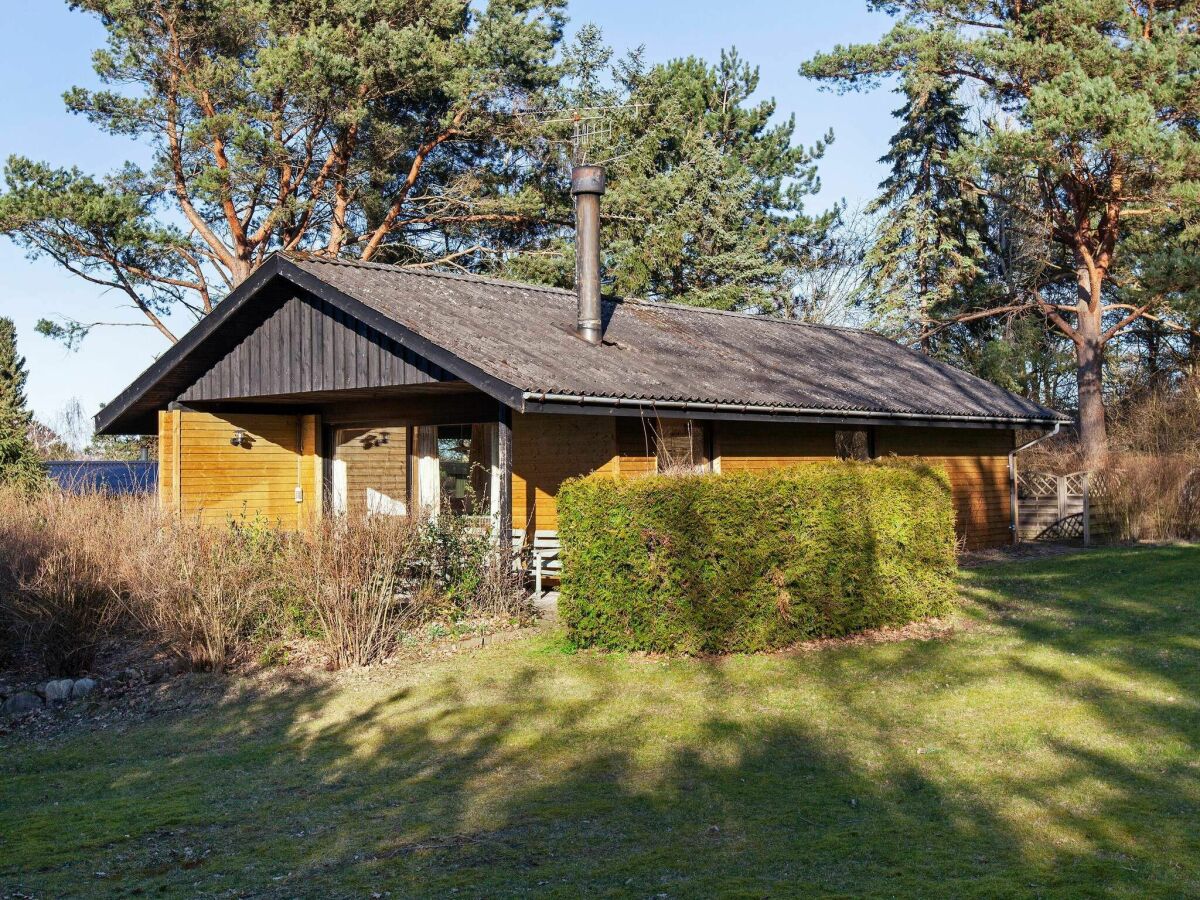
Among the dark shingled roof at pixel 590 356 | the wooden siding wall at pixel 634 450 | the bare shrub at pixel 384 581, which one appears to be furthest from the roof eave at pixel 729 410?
the bare shrub at pixel 384 581

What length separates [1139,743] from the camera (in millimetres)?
7941

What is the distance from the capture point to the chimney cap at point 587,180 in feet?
52.0

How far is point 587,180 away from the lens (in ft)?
52.1

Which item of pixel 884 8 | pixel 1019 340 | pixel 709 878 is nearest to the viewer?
pixel 709 878

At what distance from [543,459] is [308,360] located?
11.1 feet

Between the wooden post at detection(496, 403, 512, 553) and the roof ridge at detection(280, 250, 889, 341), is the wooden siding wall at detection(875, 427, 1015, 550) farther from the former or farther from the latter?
the wooden post at detection(496, 403, 512, 553)

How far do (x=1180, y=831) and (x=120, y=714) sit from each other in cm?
816

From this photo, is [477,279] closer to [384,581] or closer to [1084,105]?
[384,581]

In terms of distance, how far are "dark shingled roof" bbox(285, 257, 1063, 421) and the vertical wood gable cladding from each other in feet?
1.87

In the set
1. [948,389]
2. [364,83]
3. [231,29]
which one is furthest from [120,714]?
[231,29]

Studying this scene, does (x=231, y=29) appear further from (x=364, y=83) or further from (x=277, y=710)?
(x=277, y=710)

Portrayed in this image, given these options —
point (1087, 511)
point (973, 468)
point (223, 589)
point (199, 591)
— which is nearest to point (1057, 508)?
point (1087, 511)

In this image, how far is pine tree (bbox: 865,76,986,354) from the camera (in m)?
33.8

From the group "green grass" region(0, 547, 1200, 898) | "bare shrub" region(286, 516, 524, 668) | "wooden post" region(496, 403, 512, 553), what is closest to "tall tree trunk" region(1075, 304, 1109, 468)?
"green grass" region(0, 547, 1200, 898)
